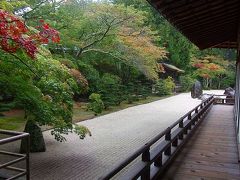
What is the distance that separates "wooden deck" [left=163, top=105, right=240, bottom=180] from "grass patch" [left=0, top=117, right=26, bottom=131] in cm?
627

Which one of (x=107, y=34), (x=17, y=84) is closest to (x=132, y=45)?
(x=107, y=34)

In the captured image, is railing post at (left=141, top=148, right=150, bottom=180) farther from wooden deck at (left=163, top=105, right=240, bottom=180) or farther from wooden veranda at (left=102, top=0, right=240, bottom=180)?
wooden deck at (left=163, top=105, right=240, bottom=180)

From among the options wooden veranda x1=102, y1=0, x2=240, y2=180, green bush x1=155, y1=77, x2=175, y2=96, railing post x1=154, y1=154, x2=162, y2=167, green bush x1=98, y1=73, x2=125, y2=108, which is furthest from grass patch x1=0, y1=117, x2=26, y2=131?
green bush x1=155, y1=77, x2=175, y2=96

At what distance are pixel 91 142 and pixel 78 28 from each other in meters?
9.40

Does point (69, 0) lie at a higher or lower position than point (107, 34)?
higher

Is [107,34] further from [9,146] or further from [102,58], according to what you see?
[9,146]

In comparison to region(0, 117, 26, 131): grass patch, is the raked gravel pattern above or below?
below

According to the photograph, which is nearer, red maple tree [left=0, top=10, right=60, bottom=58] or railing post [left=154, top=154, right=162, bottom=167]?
red maple tree [left=0, top=10, right=60, bottom=58]

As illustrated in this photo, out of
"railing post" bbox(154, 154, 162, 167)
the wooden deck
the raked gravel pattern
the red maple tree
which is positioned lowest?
the raked gravel pattern

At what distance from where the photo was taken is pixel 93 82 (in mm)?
19297

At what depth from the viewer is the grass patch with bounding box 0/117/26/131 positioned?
11.3 metres

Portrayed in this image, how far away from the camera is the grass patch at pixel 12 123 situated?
11.3 meters

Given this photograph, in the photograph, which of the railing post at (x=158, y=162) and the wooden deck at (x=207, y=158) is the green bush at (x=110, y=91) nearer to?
the wooden deck at (x=207, y=158)

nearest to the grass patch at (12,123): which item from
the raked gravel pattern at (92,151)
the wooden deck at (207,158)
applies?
the raked gravel pattern at (92,151)
